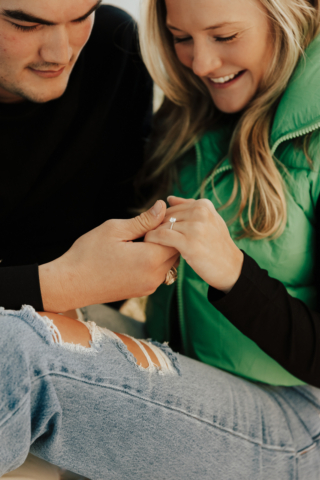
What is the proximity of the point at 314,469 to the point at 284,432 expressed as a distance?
Result: 10cm

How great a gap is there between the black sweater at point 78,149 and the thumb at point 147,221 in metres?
0.40


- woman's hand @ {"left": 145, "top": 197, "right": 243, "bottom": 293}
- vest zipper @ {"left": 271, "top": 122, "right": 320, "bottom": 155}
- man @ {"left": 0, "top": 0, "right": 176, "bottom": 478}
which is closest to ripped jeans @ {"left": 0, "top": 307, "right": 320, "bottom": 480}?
man @ {"left": 0, "top": 0, "right": 176, "bottom": 478}

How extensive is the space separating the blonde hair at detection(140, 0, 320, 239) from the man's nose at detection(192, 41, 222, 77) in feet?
0.46

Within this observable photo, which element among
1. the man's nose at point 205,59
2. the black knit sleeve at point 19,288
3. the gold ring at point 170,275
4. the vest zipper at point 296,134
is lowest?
the gold ring at point 170,275

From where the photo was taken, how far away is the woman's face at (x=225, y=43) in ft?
3.22

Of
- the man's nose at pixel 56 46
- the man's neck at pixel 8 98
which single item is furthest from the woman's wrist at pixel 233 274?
the man's neck at pixel 8 98

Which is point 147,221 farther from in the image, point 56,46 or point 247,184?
point 56,46

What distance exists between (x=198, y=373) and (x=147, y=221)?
1.19 ft

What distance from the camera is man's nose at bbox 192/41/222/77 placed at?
1058mm

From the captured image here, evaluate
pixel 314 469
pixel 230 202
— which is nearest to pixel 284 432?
pixel 314 469

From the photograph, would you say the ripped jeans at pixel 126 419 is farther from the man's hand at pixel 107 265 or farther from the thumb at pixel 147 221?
the thumb at pixel 147 221

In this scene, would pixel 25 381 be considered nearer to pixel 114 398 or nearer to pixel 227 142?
pixel 114 398

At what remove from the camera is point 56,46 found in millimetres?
1022

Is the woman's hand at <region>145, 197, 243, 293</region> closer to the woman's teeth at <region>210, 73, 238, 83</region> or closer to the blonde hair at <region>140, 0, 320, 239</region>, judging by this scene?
the blonde hair at <region>140, 0, 320, 239</region>
